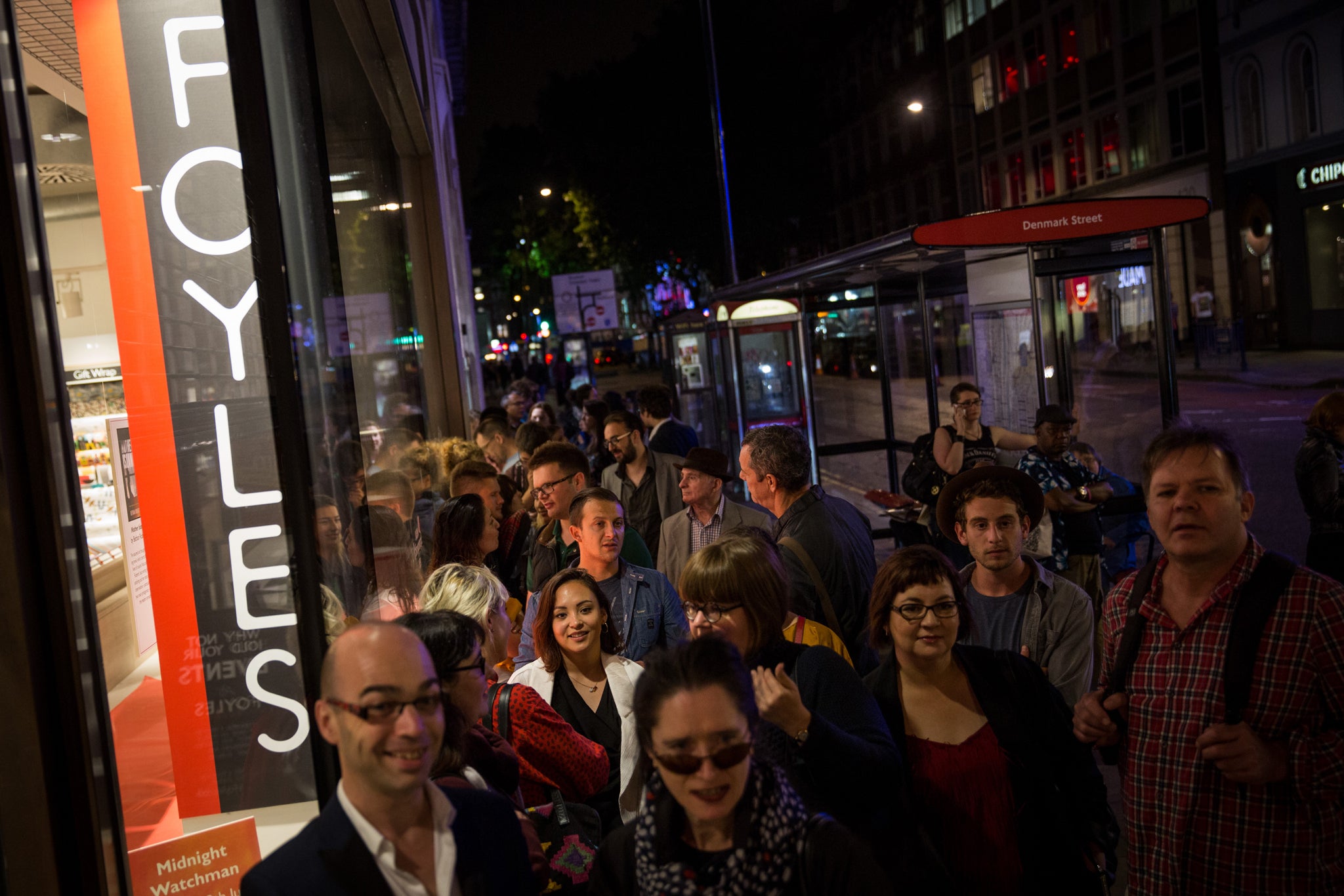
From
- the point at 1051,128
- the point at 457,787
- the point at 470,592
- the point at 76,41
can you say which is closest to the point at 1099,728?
the point at 457,787

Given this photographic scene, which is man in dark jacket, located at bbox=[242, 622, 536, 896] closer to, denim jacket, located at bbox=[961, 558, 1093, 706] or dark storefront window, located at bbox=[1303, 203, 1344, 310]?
denim jacket, located at bbox=[961, 558, 1093, 706]

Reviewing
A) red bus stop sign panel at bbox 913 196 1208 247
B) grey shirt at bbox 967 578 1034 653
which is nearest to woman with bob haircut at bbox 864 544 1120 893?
grey shirt at bbox 967 578 1034 653

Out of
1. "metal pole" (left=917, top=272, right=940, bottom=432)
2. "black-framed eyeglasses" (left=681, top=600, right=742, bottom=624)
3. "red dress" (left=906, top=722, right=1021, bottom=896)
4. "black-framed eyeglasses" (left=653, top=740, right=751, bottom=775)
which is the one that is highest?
"metal pole" (left=917, top=272, right=940, bottom=432)

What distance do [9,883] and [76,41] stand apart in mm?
2226

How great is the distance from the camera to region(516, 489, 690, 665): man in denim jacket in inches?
178

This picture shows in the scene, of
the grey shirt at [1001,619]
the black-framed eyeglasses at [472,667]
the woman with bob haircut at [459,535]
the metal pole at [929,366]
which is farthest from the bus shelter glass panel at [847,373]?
the black-framed eyeglasses at [472,667]

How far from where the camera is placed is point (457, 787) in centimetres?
217

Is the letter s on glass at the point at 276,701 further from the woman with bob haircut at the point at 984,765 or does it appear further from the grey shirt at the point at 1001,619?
the grey shirt at the point at 1001,619

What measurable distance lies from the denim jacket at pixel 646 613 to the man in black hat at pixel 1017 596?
4.00 ft

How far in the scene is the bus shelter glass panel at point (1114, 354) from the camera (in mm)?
8258

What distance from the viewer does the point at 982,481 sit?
163 inches

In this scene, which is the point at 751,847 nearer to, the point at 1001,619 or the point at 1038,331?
the point at 1001,619

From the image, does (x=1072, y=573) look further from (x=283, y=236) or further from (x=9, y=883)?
(x=9, y=883)

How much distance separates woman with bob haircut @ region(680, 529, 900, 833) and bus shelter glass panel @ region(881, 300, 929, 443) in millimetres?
7838
